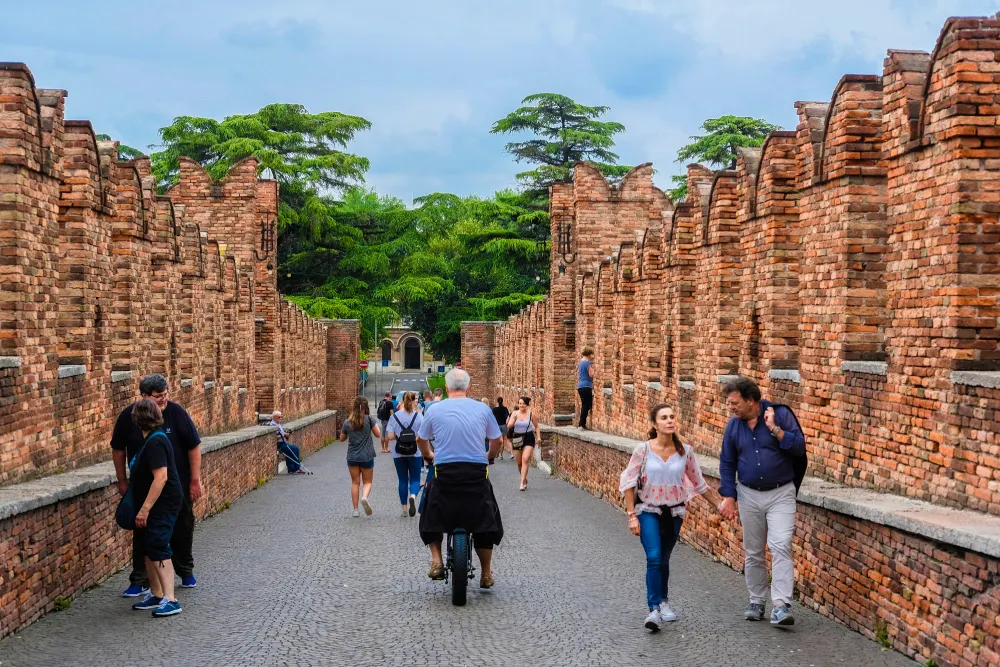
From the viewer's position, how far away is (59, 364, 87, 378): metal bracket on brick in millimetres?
10530

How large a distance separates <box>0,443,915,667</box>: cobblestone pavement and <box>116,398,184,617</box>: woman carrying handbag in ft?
0.78

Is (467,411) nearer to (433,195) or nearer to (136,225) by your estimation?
(136,225)

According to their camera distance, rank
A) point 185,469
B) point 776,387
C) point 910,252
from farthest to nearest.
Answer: point 776,387
point 185,469
point 910,252

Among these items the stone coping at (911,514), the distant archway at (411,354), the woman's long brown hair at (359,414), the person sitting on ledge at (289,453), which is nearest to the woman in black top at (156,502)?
the stone coping at (911,514)

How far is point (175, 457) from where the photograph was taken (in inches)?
364

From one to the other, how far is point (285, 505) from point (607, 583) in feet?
27.1

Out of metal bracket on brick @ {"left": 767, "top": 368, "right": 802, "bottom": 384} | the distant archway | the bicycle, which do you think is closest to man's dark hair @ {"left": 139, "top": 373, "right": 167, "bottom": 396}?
the bicycle

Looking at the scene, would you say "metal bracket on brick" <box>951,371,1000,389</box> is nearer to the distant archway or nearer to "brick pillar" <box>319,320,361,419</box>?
"brick pillar" <box>319,320,361,419</box>

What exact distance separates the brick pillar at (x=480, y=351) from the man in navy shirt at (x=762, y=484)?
47471 millimetres

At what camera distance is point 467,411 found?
9.29 m

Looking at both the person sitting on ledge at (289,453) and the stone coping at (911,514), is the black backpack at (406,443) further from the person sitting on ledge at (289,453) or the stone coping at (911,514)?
the person sitting on ledge at (289,453)

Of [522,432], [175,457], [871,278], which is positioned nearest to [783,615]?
[871,278]

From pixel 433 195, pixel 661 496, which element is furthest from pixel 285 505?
pixel 433 195

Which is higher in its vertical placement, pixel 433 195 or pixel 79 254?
pixel 433 195
